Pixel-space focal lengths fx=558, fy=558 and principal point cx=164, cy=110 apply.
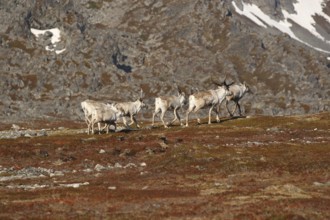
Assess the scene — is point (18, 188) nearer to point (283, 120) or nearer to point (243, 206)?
point (243, 206)

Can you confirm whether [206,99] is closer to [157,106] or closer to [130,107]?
[157,106]

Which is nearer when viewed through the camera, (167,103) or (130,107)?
(167,103)

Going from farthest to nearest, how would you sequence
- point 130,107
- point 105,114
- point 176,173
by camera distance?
point 130,107 < point 105,114 < point 176,173

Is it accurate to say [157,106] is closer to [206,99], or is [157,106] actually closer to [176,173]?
[206,99]

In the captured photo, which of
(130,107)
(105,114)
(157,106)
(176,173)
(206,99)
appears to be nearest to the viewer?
(176,173)

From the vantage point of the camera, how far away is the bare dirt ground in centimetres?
2991

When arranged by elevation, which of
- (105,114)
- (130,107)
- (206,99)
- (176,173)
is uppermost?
(206,99)

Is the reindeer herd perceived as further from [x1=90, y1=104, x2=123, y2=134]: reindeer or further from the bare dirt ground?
the bare dirt ground

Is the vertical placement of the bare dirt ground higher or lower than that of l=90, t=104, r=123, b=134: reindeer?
lower

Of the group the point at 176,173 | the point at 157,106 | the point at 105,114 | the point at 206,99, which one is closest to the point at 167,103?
the point at 157,106

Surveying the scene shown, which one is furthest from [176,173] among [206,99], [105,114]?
[206,99]

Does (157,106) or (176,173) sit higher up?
(157,106)

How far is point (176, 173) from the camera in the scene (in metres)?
45.4

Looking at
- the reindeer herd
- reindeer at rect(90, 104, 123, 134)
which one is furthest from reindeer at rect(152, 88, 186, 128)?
reindeer at rect(90, 104, 123, 134)
